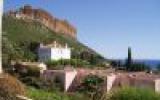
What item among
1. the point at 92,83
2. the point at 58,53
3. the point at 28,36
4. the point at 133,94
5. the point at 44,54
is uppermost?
the point at 28,36

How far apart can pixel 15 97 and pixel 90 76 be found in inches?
872

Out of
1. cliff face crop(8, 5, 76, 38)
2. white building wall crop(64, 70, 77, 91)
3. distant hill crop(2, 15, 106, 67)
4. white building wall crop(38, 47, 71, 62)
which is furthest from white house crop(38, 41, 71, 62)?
cliff face crop(8, 5, 76, 38)

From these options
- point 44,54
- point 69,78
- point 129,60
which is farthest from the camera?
point 44,54

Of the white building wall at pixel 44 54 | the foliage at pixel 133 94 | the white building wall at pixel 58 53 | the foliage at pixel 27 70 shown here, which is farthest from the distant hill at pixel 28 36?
the foliage at pixel 133 94

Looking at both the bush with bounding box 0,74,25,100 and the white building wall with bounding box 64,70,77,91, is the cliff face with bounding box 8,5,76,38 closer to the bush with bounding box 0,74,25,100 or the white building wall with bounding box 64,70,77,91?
the white building wall with bounding box 64,70,77,91

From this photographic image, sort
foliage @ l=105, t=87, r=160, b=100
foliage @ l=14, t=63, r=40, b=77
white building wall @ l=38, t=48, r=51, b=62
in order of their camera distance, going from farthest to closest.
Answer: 1. white building wall @ l=38, t=48, r=51, b=62
2. foliage @ l=14, t=63, r=40, b=77
3. foliage @ l=105, t=87, r=160, b=100

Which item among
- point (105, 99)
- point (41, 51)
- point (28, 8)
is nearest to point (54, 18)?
point (28, 8)

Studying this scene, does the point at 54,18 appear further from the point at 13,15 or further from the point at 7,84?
the point at 7,84

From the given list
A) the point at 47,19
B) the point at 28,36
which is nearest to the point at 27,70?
the point at 28,36

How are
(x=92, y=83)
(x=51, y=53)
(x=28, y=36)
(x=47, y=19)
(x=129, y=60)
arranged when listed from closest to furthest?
(x=92, y=83), (x=129, y=60), (x=51, y=53), (x=28, y=36), (x=47, y=19)

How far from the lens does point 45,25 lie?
10938 centimetres

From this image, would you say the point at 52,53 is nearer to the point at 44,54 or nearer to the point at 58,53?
the point at 58,53

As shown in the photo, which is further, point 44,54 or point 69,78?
point 44,54

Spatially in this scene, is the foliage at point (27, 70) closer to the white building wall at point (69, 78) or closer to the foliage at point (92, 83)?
the white building wall at point (69, 78)
